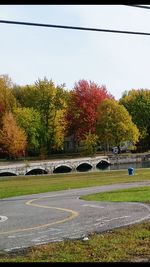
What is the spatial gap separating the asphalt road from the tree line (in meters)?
62.4

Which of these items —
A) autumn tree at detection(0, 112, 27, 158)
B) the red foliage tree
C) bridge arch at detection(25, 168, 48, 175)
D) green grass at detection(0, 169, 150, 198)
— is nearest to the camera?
green grass at detection(0, 169, 150, 198)

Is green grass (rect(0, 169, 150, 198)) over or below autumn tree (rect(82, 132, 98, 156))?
below

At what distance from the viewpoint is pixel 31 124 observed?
92.1 metres

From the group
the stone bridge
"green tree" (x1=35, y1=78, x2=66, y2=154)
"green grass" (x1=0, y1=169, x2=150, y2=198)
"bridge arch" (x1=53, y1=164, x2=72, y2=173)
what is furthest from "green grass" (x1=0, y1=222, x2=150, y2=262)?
"green tree" (x1=35, y1=78, x2=66, y2=154)

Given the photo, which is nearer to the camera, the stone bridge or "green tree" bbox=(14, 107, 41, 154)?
the stone bridge

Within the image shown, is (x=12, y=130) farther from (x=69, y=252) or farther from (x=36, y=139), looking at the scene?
A: (x=69, y=252)

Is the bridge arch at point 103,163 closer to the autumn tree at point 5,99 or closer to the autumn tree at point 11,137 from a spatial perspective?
the autumn tree at point 11,137

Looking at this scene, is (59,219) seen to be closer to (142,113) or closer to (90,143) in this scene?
(90,143)

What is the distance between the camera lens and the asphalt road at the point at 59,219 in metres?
11.8

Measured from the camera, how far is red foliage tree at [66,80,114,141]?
96.6 metres

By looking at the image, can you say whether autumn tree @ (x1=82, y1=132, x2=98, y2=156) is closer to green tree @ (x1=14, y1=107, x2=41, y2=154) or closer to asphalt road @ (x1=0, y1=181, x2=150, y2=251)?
green tree @ (x1=14, y1=107, x2=41, y2=154)

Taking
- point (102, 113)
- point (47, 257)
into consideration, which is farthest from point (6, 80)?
point (47, 257)

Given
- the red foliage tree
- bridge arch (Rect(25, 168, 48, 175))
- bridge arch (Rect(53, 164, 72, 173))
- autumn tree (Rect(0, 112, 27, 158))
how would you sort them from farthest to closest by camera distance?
1. the red foliage tree
2. bridge arch (Rect(53, 164, 72, 173))
3. autumn tree (Rect(0, 112, 27, 158))
4. bridge arch (Rect(25, 168, 48, 175))

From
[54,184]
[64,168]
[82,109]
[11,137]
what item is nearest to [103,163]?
[64,168]
